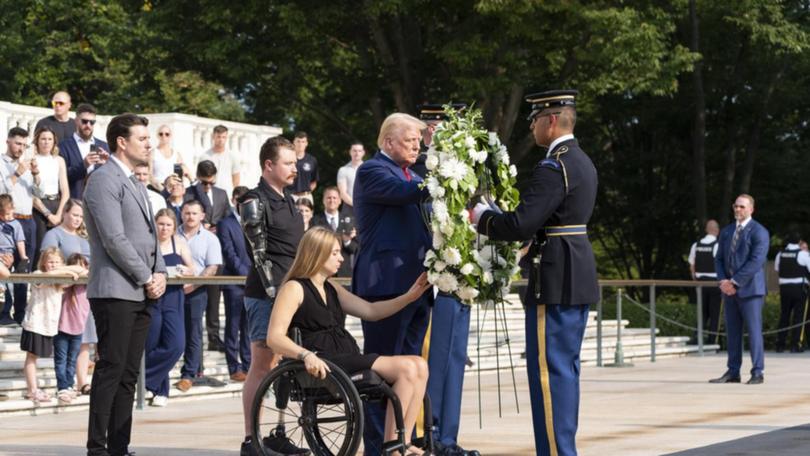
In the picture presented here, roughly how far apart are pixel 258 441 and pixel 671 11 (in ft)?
75.7

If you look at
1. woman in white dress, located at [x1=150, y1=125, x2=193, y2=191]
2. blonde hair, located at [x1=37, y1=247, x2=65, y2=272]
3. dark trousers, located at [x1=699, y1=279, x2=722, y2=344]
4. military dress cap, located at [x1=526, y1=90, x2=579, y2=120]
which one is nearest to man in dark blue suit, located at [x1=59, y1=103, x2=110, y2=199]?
woman in white dress, located at [x1=150, y1=125, x2=193, y2=191]

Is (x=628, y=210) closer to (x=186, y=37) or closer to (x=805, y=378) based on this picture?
(x=186, y=37)

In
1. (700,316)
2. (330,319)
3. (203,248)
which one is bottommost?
(700,316)

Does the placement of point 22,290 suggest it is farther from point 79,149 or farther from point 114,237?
point 114,237

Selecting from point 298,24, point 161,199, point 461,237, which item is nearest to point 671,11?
point 298,24

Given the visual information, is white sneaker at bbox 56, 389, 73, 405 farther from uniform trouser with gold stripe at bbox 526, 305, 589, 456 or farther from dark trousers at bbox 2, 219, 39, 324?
uniform trouser with gold stripe at bbox 526, 305, 589, 456

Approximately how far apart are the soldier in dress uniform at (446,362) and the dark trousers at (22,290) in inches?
301

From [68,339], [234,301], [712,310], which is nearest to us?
[68,339]

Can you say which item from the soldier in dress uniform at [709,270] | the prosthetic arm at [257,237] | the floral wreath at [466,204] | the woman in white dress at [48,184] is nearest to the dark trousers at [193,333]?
the woman in white dress at [48,184]

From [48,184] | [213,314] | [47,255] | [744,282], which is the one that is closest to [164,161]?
[48,184]

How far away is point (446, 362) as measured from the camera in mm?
9242

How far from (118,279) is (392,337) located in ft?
5.39

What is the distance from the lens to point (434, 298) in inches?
363

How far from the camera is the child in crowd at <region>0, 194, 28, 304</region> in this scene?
15.3 meters
